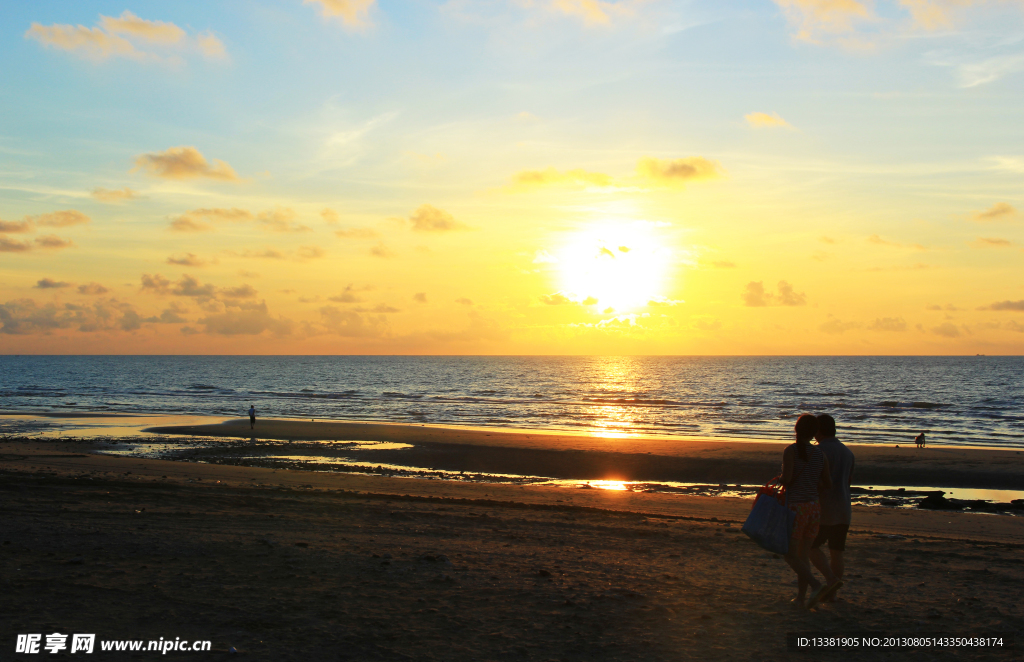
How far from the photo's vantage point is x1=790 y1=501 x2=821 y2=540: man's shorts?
7.06 meters

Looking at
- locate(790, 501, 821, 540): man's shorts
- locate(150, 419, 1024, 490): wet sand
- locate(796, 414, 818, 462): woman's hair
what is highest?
locate(796, 414, 818, 462): woman's hair

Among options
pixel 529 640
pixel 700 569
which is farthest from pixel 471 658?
Answer: pixel 700 569

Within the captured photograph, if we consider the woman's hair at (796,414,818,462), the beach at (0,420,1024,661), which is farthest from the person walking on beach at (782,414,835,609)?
the beach at (0,420,1024,661)

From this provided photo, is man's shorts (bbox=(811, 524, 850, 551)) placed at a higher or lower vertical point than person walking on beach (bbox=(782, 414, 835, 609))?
lower

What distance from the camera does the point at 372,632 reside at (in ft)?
20.9

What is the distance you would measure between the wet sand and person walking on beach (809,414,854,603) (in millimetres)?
17153

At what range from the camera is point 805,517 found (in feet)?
23.2

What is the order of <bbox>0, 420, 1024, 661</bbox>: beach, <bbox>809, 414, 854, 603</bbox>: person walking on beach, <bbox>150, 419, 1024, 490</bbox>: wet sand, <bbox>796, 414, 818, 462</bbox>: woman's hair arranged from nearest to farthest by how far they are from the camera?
<bbox>0, 420, 1024, 661</bbox>: beach → <bbox>796, 414, 818, 462</bbox>: woman's hair → <bbox>809, 414, 854, 603</bbox>: person walking on beach → <bbox>150, 419, 1024, 490</bbox>: wet sand

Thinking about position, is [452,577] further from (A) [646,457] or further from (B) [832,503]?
(A) [646,457]

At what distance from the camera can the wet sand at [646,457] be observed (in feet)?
81.3

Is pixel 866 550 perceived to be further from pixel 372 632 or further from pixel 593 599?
pixel 372 632

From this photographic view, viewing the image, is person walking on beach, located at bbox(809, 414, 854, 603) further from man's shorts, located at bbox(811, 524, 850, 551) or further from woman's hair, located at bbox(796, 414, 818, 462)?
woman's hair, located at bbox(796, 414, 818, 462)

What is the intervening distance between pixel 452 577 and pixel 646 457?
2170cm

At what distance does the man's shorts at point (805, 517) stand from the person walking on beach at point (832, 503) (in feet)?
0.63
